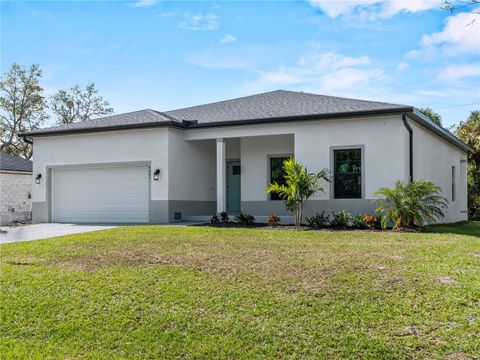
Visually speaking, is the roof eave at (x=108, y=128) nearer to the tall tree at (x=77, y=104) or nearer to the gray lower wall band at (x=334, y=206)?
the gray lower wall band at (x=334, y=206)

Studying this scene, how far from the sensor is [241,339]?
528cm

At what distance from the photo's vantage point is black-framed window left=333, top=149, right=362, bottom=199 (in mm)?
14688

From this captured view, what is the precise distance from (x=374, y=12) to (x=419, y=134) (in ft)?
21.6

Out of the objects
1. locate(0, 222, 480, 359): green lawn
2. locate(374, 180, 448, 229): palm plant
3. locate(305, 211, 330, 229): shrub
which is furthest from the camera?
locate(305, 211, 330, 229): shrub

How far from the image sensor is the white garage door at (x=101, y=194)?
1683 centimetres

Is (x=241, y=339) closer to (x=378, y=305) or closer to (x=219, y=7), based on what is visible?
(x=378, y=305)

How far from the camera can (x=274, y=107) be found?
1717cm

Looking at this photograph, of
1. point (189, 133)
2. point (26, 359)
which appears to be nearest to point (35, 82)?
point (189, 133)

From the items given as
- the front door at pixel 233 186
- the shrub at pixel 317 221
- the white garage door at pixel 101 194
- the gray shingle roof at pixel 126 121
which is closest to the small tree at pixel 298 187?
the shrub at pixel 317 221

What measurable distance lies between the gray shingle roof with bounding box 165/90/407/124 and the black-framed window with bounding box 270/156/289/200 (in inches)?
71.9

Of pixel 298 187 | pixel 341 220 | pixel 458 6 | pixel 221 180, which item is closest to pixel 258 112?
pixel 221 180

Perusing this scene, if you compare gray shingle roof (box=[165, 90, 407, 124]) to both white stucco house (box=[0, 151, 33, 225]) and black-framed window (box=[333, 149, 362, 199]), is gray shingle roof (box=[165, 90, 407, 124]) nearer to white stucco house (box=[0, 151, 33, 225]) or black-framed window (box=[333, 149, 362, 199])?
black-framed window (box=[333, 149, 362, 199])

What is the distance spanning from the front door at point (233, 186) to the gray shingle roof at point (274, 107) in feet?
7.07

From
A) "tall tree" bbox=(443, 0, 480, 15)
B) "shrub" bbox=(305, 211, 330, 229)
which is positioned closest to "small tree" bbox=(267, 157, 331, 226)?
"shrub" bbox=(305, 211, 330, 229)
